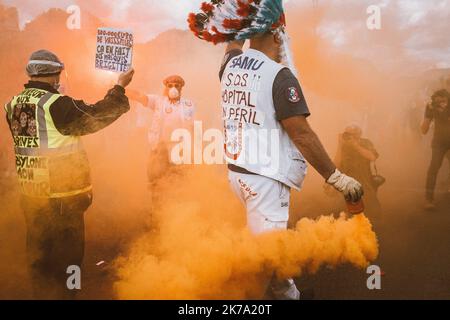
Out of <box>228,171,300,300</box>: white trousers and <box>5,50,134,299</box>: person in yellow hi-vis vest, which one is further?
<box>5,50,134,299</box>: person in yellow hi-vis vest

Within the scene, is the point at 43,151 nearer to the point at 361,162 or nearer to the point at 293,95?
the point at 293,95

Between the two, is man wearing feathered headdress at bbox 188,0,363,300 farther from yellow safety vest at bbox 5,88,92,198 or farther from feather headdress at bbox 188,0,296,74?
yellow safety vest at bbox 5,88,92,198

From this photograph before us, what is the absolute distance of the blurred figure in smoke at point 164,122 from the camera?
5.66 m

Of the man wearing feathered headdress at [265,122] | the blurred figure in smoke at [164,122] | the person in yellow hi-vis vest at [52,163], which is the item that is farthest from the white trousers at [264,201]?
the blurred figure in smoke at [164,122]

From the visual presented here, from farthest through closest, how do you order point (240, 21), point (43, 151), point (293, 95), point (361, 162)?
point (361, 162) < point (43, 151) < point (240, 21) < point (293, 95)

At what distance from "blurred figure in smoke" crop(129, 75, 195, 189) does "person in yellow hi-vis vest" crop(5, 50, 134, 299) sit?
2316 millimetres

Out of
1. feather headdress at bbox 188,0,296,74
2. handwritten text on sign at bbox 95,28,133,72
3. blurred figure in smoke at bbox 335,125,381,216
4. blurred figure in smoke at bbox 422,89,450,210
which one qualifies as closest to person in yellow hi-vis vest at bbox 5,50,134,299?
handwritten text on sign at bbox 95,28,133,72

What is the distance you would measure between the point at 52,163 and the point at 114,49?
3.32 feet

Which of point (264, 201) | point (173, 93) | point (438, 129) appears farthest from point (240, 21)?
point (438, 129)

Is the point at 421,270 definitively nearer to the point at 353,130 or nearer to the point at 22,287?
the point at 353,130

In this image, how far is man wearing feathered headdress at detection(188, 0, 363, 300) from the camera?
2.77m

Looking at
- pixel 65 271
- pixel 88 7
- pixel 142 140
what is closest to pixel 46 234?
pixel 65 271

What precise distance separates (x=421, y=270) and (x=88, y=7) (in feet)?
20.2

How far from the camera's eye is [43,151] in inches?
122
